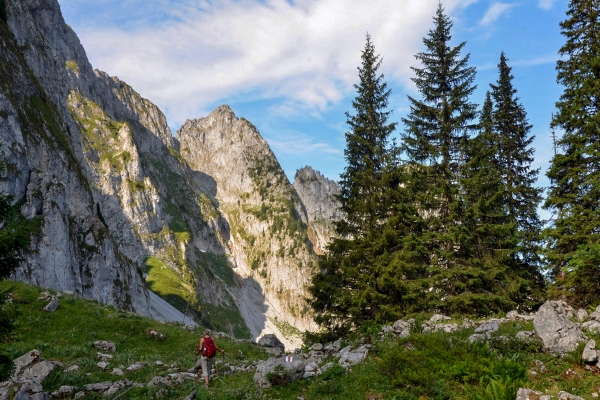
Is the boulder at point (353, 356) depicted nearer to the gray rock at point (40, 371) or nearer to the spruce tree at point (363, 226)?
the spruce tree at point (363, 226)

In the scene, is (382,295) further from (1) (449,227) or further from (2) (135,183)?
(2) (135,183)

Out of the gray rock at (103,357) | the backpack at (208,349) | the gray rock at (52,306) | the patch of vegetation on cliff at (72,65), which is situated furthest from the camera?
the patch of vegetation on cliff at (72,65)

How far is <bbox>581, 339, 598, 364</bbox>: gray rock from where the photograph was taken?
8612mm

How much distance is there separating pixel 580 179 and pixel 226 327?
14325cm

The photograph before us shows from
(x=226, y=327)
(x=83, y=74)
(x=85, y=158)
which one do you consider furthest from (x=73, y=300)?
(x=83, y=74)

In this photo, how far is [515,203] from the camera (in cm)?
2564

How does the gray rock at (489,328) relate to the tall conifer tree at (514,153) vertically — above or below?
below

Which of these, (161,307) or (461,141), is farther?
(161,307)

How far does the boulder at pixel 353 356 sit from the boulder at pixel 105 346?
505 inches

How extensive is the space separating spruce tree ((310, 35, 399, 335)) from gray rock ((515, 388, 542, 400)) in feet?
37.6

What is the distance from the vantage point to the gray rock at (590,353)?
28.3ft

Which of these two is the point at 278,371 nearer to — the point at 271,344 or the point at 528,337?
the point at 528,337

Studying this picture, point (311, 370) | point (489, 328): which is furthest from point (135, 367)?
point (489, 328)

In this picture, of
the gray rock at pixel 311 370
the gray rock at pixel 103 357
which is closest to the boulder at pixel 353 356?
the gray rock at pixel 311 370
